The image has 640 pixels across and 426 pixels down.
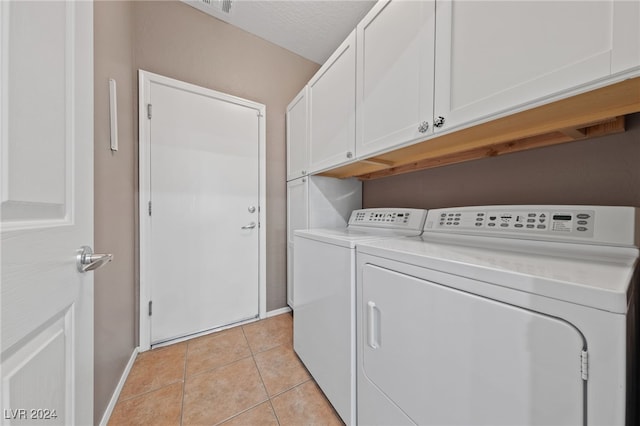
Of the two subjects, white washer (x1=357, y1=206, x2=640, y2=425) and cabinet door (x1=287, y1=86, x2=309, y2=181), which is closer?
white washer (x1=357, y1=206, x2=640, y2=425)

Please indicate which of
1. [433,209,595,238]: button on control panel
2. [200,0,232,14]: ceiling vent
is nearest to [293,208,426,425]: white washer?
[433,209,595,238]: button on control panel

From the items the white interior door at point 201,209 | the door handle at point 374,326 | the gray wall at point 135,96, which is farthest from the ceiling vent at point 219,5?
the door handle at point 374,326

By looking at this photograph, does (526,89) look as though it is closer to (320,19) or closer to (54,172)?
(54,172)

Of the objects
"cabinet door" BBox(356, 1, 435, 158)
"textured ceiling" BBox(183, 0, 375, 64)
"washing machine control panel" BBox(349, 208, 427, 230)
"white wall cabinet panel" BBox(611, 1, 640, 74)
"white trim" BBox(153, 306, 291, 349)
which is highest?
"textured ceiling" BBox(183, 0, 375, 64)

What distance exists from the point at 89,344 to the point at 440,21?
5.61 ft

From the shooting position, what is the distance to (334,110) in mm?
1585

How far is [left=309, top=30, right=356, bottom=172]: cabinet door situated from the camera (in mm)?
1428

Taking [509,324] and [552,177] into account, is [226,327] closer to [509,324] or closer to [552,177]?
[509,324]

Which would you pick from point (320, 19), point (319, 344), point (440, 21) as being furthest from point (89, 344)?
point (320, 19)

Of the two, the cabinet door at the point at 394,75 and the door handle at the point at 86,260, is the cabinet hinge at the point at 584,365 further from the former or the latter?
the door handle at the point at 86,260

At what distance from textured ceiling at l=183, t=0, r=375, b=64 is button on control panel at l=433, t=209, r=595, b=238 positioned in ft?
6.49

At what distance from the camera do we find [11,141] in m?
0.39

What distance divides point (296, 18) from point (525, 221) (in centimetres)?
237

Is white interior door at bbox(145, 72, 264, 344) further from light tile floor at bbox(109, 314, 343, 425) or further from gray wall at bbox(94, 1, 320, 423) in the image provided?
light tile floor at bbox(109, 314, 343, 425)
